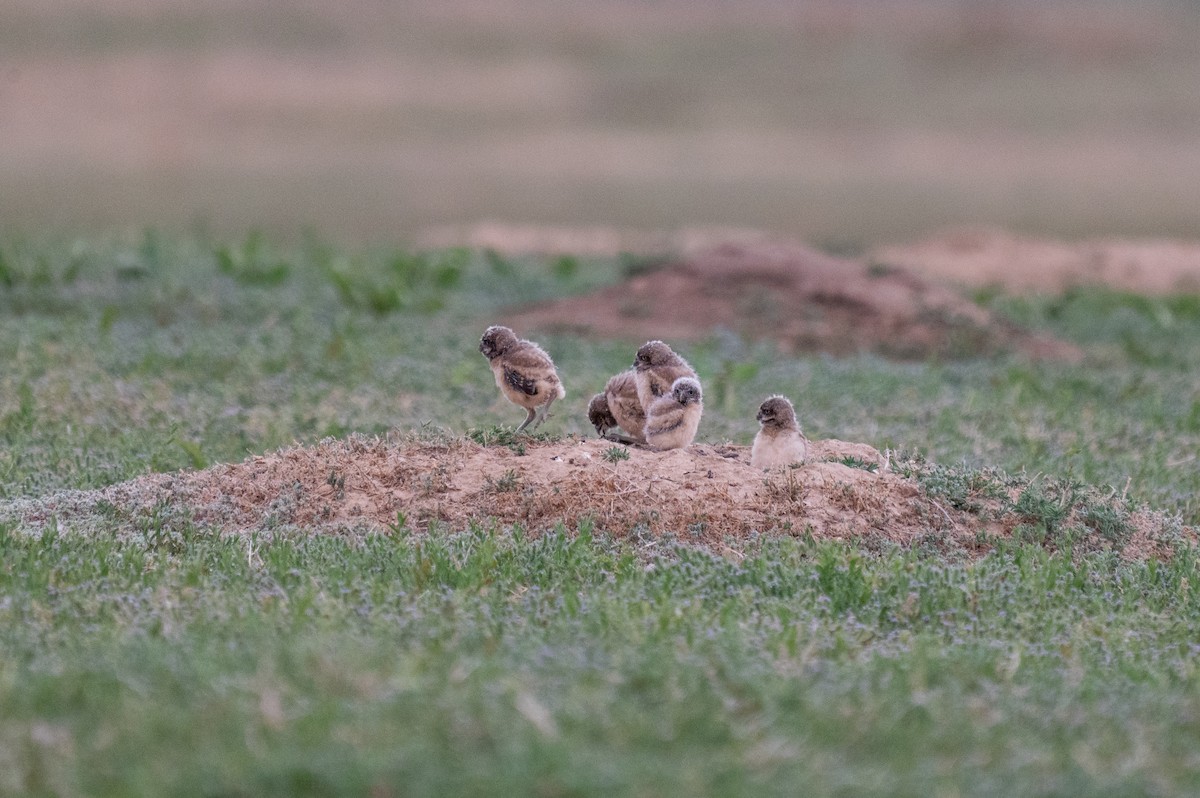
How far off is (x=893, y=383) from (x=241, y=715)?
874cm

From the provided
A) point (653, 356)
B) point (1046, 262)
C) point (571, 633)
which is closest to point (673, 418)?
point (653, 356)

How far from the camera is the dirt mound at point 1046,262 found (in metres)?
20.4

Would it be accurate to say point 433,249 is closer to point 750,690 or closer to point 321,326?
point 321,326

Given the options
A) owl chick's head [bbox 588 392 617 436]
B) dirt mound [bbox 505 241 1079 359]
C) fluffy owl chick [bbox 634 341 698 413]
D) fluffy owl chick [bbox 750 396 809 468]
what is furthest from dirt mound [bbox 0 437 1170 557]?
dirt mound [bbox 505 241 1079 359]

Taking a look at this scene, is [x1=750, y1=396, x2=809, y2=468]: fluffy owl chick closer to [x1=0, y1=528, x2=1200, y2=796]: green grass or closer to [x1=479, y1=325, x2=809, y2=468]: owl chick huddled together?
[x1=479, y1=325, x2=809, y2=468]: owl chick huddled together

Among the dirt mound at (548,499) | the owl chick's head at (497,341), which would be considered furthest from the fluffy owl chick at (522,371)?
the dirt mound at (548,499)

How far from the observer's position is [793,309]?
14828 millimetres

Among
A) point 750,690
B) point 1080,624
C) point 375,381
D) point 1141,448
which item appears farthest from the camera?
point 375,381

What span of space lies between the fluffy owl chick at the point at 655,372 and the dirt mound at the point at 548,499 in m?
0.46

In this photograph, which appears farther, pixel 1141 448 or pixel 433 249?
pixel 433 249

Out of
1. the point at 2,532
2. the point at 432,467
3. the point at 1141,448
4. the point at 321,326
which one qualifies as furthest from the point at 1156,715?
the point at 321,326

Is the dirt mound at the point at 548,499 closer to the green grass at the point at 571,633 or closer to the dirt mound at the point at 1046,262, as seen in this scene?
the green grass at the point at 571,633

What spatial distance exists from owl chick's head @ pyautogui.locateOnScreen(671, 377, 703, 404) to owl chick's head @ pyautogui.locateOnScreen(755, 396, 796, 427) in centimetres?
31

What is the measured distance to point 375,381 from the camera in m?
11.2
